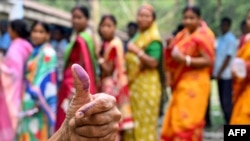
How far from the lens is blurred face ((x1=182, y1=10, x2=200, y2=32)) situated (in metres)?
5.35

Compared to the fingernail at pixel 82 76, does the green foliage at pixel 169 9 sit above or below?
above

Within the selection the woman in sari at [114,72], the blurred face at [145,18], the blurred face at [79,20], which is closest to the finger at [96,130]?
the blurred face at [79,20]

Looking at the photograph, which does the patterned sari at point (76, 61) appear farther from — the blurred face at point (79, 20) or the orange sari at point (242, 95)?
the orange sari at point (242, 95)

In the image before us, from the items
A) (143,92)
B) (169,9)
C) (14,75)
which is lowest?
(143,92)

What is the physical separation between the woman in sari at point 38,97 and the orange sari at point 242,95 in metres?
1.55

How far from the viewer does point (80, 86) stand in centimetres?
195

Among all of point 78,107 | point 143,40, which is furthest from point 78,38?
point 78,107

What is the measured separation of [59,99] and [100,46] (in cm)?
65

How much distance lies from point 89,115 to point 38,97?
11.5ft

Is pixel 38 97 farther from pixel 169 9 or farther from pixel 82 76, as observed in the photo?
pixel 169 9

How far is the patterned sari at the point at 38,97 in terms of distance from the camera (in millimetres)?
5371

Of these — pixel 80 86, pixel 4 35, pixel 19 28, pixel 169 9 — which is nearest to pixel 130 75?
pixel 19 28

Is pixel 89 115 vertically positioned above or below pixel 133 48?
below

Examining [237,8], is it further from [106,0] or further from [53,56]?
[53,56]
